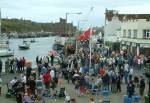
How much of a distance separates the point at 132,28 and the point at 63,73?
28.0m

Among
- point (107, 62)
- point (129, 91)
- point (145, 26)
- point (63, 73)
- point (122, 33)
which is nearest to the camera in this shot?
point (129, 91)

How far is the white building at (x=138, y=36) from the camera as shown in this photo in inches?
2436

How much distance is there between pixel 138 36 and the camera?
209 feet

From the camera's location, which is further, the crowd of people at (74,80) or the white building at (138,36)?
the white building at (138,36)

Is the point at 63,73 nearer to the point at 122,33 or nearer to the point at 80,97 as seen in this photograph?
the point at 80,97

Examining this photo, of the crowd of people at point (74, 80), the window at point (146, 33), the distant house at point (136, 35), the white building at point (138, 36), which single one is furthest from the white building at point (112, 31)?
the crowd of people at point (74, 80)

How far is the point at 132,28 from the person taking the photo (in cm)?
6594

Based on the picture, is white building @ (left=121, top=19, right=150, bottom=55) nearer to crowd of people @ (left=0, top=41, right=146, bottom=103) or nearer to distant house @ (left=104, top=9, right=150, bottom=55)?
distant house @ (left=104, top=9, right=150, bottom=55)

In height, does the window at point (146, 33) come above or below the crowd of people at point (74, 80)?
above

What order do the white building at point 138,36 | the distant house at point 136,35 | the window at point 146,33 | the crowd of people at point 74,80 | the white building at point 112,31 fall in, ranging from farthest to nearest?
the white building at point 112,31
the window at point 146,33
the distant house at point 136,35
the white building at point 138,36
the crowd of people at point 74,80

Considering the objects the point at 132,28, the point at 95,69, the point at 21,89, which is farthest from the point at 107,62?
the point at 132,28

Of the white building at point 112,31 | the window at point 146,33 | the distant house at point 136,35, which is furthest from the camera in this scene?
the white building at point 112,31

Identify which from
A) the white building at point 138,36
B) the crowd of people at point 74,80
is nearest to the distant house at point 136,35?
the white building at point 138,36

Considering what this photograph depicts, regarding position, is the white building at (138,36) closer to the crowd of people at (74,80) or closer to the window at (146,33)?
the window at (146,33)
